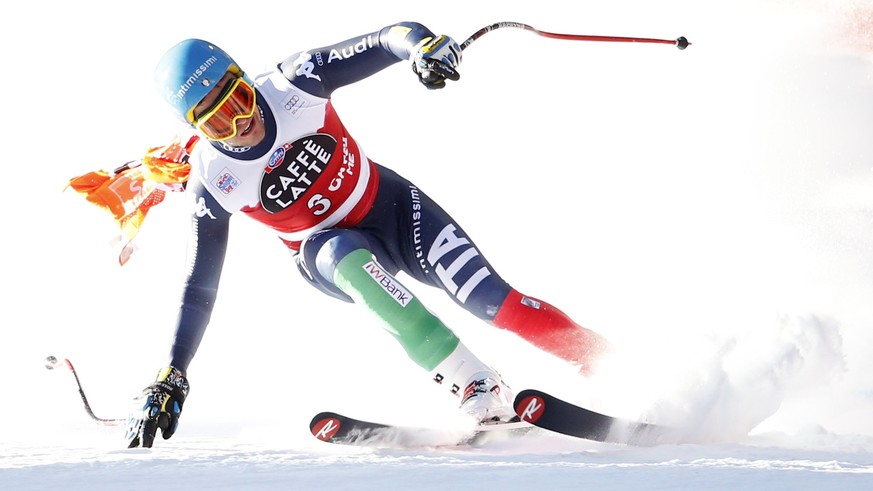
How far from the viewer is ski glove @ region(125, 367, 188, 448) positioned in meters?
2.80

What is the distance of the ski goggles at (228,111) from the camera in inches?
116

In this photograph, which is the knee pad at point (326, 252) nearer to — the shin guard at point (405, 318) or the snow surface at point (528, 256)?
the shin guard at point (405, 318)

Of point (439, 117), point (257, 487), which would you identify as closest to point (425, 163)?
point (439, 117)

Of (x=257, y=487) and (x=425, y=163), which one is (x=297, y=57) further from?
(x=425, y=163)

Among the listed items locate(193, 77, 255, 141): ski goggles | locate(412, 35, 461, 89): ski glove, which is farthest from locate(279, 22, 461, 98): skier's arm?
locate(193, 77, 255, 141): ski goggles

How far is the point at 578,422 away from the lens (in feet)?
8.58

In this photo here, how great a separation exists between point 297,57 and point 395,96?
17.1ft

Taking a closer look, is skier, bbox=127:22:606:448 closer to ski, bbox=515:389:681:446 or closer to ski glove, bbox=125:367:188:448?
ski glove, bbox=125:367:188:448

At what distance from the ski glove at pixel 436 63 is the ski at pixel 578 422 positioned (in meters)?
1.03

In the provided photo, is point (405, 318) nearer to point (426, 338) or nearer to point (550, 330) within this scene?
point (426, 338)

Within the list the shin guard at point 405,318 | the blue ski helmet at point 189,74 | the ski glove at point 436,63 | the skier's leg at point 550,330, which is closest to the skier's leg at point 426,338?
the shin guard at point 405,318

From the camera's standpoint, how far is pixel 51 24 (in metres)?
9.68

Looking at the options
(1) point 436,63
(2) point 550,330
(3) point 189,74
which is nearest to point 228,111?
(3) point 189,74

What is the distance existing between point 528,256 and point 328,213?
311 cm
